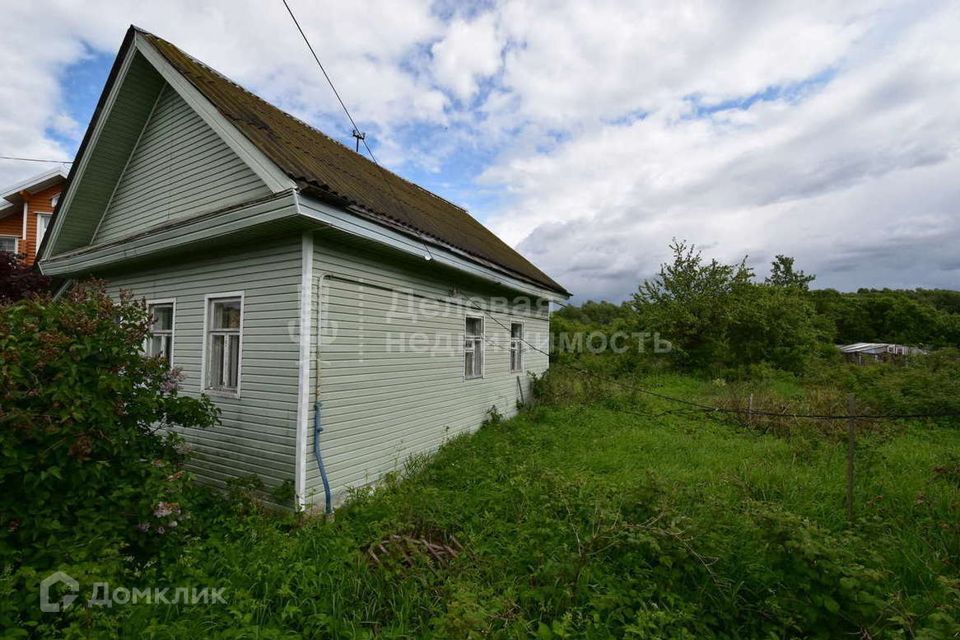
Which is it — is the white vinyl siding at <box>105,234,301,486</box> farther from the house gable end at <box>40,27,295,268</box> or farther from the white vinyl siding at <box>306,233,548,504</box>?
the house gable end at <box>40,27,295,268</box>

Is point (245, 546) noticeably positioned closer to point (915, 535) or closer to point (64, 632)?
point (64, 632)

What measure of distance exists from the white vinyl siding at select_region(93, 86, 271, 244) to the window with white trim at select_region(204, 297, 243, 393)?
1366mm

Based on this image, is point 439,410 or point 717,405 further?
point 717,405

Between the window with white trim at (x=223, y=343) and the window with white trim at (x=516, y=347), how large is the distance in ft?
19.9

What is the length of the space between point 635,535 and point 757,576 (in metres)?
0.92

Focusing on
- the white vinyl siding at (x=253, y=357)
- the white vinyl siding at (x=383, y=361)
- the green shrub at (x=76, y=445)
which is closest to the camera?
the green shrub at (x=76, y=445)

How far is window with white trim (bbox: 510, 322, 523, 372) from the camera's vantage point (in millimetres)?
10117

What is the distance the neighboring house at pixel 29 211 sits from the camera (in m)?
15.7

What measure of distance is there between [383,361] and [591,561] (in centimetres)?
361

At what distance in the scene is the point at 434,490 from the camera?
498 centimetres

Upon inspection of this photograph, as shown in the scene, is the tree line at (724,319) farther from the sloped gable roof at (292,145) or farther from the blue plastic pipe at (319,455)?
the blue plastic pipe at (319,455)

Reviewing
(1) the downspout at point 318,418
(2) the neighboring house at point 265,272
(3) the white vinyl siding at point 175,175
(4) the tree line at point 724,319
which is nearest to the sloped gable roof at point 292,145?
(2) the neighboring house at point 265,272

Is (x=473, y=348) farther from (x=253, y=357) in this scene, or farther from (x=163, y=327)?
(x=163, y=327)

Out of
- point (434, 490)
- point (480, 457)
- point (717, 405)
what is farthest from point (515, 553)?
point (717, 405)
